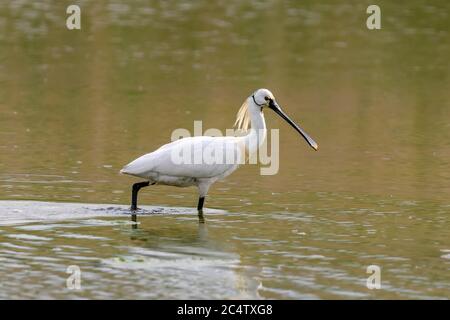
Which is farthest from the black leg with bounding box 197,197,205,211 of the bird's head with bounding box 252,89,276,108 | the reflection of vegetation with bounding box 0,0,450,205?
the bird's head with bounding box 252,89,276,108

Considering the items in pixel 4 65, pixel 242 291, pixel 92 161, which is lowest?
pixel 242 291

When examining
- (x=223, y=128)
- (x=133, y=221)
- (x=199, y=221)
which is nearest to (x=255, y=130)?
(x=199, y=221)

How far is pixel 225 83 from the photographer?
22922 mm

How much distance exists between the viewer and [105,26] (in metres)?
29.5

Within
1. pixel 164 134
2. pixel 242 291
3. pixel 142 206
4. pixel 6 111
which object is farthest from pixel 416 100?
pixel 242 291

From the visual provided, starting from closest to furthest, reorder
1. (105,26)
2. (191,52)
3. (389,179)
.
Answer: (389,179) < (191,52) < (105,26)

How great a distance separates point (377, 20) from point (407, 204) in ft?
63.0

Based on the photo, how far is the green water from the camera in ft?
35.1

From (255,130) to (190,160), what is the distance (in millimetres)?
958

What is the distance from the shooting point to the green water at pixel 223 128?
10.7 m

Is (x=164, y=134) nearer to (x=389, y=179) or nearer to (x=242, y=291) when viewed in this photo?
(x=389, y=179)

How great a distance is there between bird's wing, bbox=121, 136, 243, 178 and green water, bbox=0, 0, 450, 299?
1.57 ft

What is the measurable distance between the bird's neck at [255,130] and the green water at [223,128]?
69 cm

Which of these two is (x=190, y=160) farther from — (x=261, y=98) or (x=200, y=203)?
(x=261, y=98)
